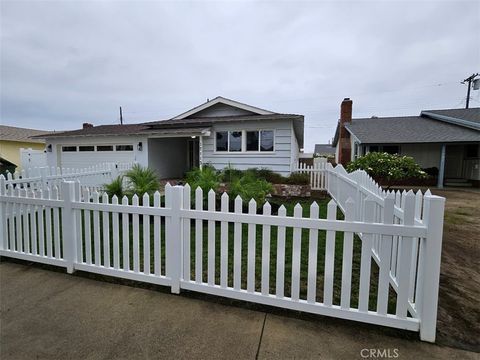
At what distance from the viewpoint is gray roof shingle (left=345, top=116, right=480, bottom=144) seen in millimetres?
14730

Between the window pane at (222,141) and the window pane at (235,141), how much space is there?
27cm

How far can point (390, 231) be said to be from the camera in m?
2.12

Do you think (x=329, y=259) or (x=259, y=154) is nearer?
(x=329, y=259)

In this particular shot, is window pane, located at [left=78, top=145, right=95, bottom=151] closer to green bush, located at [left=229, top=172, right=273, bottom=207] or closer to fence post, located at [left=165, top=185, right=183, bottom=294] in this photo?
green bush, located at [left=229, top=172, right=273, bottom=207]

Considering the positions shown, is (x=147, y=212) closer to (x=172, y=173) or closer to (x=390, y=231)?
(x=390, y=231)

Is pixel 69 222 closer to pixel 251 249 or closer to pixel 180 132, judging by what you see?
pixel 251 249

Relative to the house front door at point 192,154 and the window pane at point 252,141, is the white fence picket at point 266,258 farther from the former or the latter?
the house front door at point 192,154

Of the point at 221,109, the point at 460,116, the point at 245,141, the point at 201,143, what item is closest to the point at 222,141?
the point at 201,143

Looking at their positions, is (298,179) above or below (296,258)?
above

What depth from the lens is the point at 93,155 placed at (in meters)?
14.4

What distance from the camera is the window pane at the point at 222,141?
485 inches

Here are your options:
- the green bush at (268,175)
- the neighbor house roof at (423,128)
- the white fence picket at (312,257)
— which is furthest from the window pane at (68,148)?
the neighbor house roof at (423,128)

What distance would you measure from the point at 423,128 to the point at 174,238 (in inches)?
770

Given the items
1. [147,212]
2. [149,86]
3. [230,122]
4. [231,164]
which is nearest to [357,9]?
[230,122]
